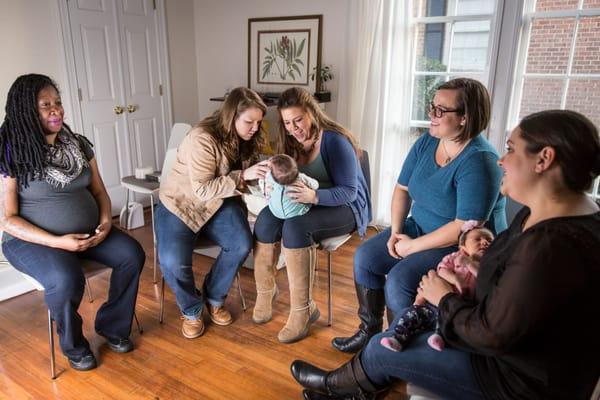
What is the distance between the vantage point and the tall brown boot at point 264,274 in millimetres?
2162

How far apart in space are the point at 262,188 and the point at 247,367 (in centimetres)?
78

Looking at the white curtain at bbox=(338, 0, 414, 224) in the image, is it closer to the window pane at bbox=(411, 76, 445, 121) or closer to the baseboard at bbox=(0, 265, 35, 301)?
the window pane at bbox=(411, 76, 445, 121)

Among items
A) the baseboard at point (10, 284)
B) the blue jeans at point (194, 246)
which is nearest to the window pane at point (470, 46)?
the blue jeans at point (194, 246)

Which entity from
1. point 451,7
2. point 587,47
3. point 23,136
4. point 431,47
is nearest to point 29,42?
point 23,136

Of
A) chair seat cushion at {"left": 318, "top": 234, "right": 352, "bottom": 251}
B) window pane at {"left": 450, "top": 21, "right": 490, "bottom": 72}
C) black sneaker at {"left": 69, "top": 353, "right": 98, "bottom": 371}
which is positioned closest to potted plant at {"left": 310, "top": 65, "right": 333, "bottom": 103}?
window pane at {"left": 450, "top": 21, "right": 490, "bottom": 72}

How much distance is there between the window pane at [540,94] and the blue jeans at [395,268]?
1649 mm

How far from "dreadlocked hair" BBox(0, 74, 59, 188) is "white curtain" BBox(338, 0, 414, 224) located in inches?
88.2

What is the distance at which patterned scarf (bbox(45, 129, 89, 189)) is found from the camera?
187 cm

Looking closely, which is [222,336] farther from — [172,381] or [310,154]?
[310,154]

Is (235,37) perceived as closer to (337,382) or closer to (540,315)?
(337,382)

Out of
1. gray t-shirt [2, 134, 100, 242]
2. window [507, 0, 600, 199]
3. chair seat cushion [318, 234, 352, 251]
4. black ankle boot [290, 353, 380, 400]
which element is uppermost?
window [507, 0, 600, 199]

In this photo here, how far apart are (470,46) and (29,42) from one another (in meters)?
3.06

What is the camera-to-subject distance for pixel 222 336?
221 centimetres

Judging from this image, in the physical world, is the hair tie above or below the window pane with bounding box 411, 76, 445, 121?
below
